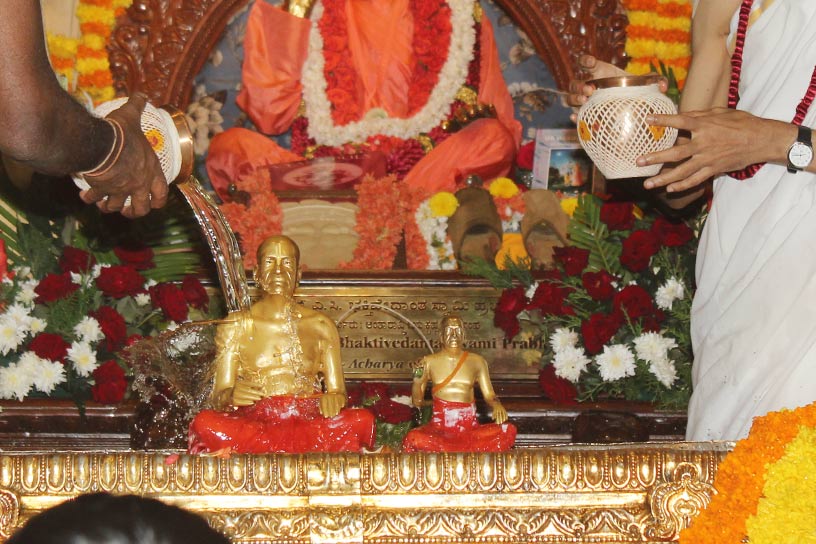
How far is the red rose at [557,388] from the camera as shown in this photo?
3.60m

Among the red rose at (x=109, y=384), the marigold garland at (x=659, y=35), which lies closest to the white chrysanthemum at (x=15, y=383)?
the red rose at (x=109, y=384)

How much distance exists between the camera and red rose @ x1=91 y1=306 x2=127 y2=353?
353cm

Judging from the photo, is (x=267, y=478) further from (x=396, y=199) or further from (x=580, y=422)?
(x=396, y=199)

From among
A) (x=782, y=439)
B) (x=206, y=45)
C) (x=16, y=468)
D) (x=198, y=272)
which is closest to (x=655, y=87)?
(x=782, y=439)

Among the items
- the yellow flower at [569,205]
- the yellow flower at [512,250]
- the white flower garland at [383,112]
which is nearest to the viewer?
the yellow flower at [512,250]

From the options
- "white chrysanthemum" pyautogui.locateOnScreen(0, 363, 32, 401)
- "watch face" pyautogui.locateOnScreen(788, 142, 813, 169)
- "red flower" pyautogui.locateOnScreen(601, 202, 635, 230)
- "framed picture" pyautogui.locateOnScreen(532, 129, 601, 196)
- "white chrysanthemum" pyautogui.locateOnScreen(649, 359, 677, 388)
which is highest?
"framed picture" pyautogui.locateOnScreen(532, 129, 601, 196)

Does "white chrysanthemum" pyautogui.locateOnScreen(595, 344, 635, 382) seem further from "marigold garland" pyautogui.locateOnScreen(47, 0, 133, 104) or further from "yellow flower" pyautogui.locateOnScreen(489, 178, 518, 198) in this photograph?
"marigold garland" pyautogui.locateOnScreen(47, 0, 133, 104)

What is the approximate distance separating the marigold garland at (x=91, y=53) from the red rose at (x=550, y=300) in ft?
7.40

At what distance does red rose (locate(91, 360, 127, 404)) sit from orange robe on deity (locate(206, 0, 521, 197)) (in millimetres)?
1743

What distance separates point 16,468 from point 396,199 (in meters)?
2.82

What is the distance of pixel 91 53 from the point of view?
479cm

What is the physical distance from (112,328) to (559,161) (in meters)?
2.32

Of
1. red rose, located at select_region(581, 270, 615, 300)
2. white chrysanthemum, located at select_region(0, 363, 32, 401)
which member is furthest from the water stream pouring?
red rose, located at select_region(581, 270, 615, 300)

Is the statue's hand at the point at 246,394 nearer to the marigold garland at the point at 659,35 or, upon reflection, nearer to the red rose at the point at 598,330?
the red rose at the point at 598,330
